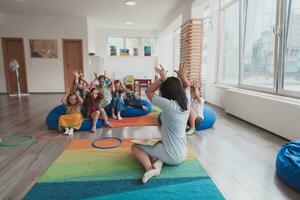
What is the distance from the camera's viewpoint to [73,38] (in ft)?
26.6

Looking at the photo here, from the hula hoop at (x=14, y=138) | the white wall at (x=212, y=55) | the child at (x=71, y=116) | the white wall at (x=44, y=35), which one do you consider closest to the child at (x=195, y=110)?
the child at (x=71, y=116)

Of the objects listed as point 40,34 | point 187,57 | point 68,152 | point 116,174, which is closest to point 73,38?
point 40,34

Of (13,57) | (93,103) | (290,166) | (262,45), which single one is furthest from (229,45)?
(13,57)

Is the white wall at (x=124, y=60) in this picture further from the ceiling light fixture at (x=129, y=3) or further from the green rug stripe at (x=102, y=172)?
the green rug stripe at (x=102, y=172)

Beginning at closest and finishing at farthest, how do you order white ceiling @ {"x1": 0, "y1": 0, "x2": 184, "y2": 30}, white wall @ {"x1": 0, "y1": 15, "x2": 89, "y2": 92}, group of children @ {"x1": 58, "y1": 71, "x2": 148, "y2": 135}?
group of children @ {"x1": 58, "y1": 71, "x2": 148, "y2": 135} → white ceiling @ {"x1": 0, "y1": 0, "x2": 184, "y2": 30} → white wall @ {"x1": 0, "y1": 15, "x2": 89, "y2": 92}

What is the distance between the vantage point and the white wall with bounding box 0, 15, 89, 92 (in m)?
7.75

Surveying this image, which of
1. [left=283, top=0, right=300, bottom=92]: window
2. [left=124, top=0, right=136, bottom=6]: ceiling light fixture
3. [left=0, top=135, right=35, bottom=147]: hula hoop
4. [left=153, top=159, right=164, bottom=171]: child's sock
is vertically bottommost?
[left=0, top=135, right=35, bottom=147]: hula hoop

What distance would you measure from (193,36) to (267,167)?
13.3 ft

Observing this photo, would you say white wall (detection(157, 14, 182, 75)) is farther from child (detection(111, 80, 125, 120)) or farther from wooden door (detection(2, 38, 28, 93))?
child (detection(111, 80, 125, 120))

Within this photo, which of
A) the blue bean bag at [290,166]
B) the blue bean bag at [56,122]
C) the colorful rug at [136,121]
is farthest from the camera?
the colorful rug at [136,121]

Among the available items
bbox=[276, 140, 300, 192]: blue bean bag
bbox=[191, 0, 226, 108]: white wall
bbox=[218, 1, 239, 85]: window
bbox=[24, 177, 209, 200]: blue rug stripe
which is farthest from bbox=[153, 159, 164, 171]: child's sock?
bbox=[191, 0, 226, 108]: white wall

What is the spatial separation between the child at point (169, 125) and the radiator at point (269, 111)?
5.50 feet

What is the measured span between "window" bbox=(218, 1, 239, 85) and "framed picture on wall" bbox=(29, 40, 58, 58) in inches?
234

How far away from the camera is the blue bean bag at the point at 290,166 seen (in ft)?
5.72
